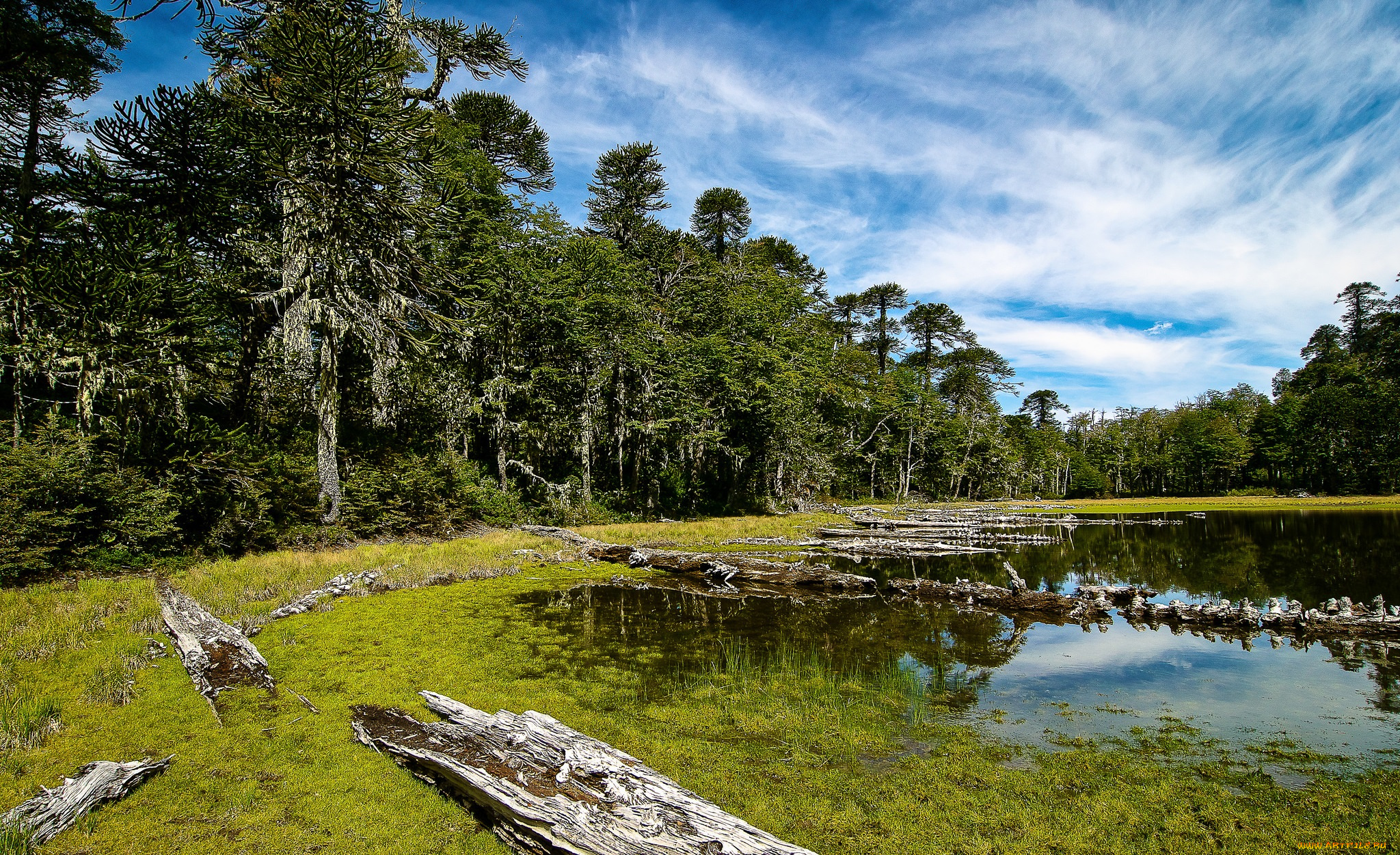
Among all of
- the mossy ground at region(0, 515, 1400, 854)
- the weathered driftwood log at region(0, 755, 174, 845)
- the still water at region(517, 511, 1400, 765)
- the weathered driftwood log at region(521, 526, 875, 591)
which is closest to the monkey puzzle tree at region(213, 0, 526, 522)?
the weathered driftwood log at region(521, 526, 875, 591)

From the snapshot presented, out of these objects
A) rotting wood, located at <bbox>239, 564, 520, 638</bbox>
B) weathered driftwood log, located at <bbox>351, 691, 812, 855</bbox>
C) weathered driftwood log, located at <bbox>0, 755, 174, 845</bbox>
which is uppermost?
weathered driftwood log, located at <bbox>351, 691, 812, 855</bbox>

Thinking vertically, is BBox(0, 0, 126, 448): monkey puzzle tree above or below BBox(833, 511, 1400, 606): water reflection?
above

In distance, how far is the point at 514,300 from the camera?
24312 mm

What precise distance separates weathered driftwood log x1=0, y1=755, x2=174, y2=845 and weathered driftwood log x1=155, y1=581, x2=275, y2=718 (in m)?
1.48

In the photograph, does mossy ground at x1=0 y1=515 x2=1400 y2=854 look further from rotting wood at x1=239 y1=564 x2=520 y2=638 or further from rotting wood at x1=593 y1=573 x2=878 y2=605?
rotting wood at x1=593 y1=573 x2=878 y2=605

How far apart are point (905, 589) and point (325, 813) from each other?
39.4 ft

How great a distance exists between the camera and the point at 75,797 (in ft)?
13.0

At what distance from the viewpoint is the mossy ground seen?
4.12 metres

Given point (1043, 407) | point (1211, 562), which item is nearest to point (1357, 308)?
point (1043, 407)

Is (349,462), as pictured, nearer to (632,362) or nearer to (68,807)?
(632,362)

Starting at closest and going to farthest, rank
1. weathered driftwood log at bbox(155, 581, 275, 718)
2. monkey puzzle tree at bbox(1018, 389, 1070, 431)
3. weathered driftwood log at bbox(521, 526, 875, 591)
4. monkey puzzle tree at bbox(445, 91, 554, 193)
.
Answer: weathered driftwood log at bbox(155, 581, 275, 718) → weathered driftwood log at bbox(521, 526, 875, 591) → monkey puzzle tree at bbox(445, 91, 554, 193) → monkey puzzle tree at bbox(1018, 389, 1070, 431)

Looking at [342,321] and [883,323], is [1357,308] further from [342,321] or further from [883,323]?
[342,321]

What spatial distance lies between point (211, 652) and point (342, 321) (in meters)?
12.2

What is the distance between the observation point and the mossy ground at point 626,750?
13.5 ft
